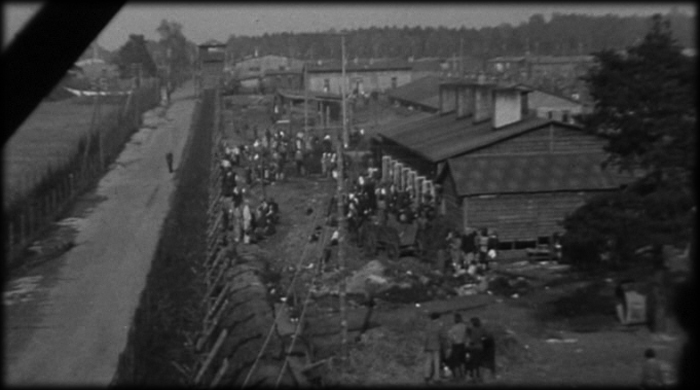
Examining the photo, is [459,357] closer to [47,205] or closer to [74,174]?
[47,205]

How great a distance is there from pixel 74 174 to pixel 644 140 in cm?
655

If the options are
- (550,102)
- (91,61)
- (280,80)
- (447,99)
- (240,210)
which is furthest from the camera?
(447,99)

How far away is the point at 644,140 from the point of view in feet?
16.9

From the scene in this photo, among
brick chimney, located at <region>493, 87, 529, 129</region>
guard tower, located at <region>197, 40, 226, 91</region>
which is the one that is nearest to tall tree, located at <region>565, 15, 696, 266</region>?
guard tower, located at <region>197, 40, 226, 91</region>

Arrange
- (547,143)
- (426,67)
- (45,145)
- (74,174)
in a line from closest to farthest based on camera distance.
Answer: (547,143)
(45,145)
(74,174)
(426,67)

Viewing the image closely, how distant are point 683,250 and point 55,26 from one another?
352 centimetres

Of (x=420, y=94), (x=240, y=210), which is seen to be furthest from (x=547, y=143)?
(x=420, y=94)

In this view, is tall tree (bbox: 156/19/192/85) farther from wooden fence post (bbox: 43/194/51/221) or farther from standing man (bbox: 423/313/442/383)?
standing man (bbox: 423/313/442/383)

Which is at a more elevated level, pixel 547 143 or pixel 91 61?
pixel 91 61

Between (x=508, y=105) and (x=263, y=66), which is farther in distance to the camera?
(x=508, y=105)

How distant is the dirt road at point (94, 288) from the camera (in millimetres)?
3949

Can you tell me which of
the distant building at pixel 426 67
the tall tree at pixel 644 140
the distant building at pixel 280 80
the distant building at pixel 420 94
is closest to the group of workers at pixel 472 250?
the tall tree at pixel 644 140

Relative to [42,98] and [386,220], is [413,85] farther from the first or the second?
[42,98]

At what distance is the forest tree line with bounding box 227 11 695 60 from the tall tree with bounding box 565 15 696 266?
0.14m
